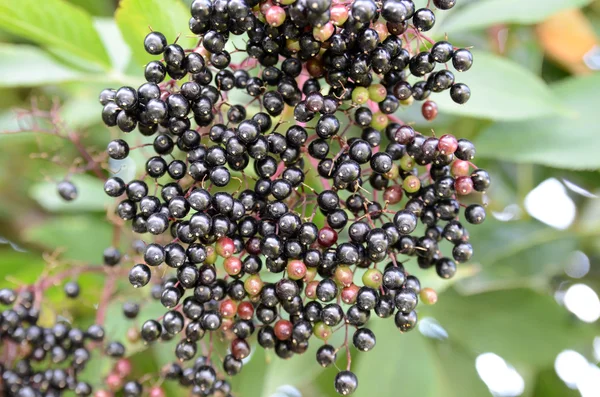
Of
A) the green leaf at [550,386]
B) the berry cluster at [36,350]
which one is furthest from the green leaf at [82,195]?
the green leaf at [550,386]

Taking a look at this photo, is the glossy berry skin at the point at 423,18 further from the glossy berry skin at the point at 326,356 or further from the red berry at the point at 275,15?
the glossy berry skin at the point at 326,356

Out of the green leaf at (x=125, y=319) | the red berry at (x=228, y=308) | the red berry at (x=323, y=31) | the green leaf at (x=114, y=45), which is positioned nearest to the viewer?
the red berry at (x=323, y=31)

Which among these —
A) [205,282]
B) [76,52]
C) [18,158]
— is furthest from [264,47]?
[18,158]

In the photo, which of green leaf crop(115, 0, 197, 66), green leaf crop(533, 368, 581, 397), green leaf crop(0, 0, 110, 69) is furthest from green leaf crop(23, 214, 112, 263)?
green leaf crop(533, 368, 581, 397)

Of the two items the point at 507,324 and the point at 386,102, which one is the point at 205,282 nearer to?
the point at 386,102

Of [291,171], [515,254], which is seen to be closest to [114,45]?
[291,171]

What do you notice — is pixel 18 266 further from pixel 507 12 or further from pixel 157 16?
pixel 507 12
